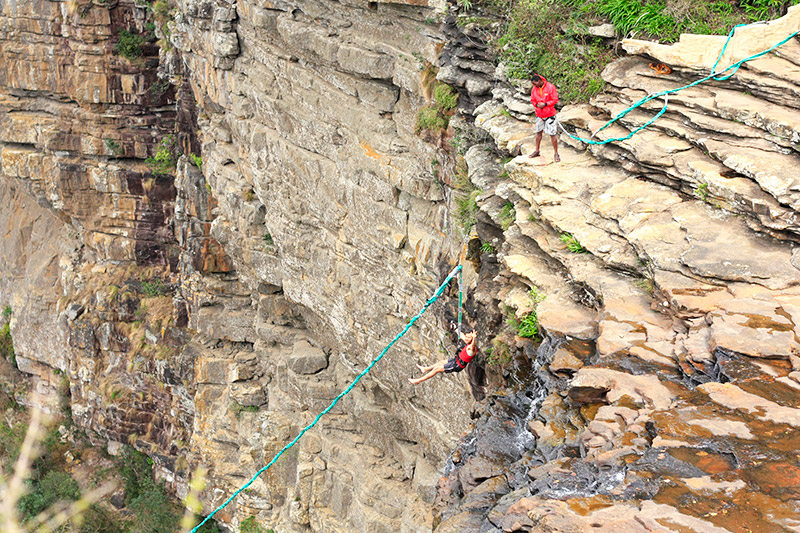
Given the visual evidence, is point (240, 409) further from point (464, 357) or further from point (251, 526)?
point (464, 357)

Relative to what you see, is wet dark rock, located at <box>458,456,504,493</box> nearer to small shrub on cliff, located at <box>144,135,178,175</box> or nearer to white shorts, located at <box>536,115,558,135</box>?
white shorts, located at <box>536,115,558,135</box>

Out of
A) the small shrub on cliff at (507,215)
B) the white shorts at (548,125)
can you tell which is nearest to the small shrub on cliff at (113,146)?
the small shrub on cliff at (507,215)

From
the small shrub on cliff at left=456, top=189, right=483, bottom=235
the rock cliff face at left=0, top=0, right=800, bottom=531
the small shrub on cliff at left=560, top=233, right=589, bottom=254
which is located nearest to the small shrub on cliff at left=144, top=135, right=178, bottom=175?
the rock cliff face at left=0, top=0, right=800, bottom=531

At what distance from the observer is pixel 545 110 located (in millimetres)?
8750

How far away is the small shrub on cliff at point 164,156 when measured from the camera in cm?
2406

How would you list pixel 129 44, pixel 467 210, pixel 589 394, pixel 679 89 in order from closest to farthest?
pixel 589 394 < pixel 679 89 < pixel 467 210 < pixel 129 44

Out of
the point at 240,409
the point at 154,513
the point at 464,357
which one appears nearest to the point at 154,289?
the point at 240,409

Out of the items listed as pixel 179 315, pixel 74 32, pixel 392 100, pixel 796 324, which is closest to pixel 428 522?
pixel 392 100

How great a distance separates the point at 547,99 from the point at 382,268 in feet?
18.8

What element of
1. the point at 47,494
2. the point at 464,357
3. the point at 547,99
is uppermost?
the point at 547,99

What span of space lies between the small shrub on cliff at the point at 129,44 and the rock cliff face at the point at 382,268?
0.83 feet

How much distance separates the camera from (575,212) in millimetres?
7758

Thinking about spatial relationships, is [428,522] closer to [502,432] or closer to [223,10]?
[502,432]

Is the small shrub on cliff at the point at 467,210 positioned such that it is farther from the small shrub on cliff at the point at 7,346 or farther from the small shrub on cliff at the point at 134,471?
the small shrub on cliff at the point at 7,346
